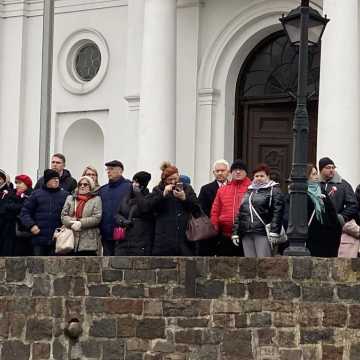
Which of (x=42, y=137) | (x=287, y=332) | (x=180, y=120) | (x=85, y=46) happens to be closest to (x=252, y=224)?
(x=287, y=332)

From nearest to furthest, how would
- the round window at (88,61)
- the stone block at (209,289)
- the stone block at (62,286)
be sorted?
the stone block at (209,289) → the stone block at (62,286) → the round window at (88,61)

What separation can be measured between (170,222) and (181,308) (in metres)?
1.14

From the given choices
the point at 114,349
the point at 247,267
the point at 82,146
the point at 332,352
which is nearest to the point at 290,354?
the point at 332,352

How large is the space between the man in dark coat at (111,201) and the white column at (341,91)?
436cm

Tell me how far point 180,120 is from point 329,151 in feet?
16.4

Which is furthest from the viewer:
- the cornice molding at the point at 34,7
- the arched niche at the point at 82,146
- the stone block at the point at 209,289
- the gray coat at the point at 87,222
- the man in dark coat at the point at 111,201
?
the arched niche at the point at 82,146

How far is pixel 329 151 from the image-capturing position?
21141 mm

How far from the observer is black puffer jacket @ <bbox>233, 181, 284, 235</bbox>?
16094mm

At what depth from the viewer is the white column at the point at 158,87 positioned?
936 inches

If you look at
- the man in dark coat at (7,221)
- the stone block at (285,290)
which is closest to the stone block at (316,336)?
the stone block at (285,290)

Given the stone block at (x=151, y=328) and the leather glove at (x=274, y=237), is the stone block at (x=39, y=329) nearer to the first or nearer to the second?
the stone block at (x=151, y=328)

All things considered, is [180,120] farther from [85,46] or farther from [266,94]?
[85,46]

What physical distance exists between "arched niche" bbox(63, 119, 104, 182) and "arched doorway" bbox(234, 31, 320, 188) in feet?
11.8

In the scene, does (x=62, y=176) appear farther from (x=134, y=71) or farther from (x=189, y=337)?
(x=134, y=71)
